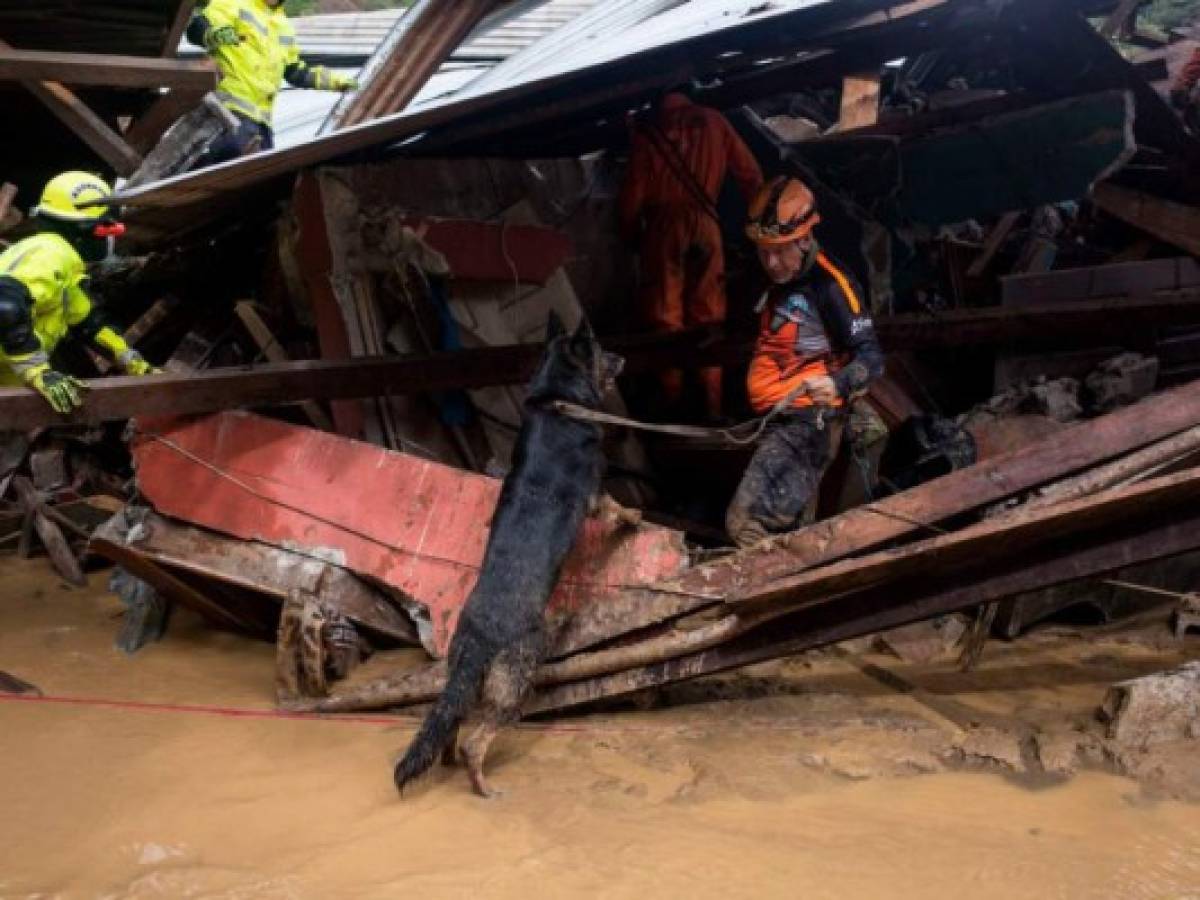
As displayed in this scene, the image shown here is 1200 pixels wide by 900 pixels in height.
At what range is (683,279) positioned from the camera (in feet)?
23.2

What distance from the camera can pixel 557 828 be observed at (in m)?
3.38

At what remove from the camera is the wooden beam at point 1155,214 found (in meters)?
7.25

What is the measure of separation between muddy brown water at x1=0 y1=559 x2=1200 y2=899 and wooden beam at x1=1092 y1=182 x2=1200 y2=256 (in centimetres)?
441

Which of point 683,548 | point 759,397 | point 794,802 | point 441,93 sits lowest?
point 794,802

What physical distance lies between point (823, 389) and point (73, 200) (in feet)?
12.8

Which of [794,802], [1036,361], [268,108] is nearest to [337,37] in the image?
[268,108]

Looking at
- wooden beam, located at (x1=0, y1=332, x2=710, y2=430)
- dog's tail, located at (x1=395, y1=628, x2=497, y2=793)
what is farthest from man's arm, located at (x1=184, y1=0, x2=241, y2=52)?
dog's tail, located at (x1=395, y1=628, x2=497, y2=793)

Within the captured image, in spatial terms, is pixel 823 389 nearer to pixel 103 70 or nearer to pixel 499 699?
pixel 499 699

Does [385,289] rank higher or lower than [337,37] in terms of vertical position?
lower

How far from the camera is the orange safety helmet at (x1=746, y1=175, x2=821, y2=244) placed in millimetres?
4281

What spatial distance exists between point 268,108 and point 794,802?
5975mm

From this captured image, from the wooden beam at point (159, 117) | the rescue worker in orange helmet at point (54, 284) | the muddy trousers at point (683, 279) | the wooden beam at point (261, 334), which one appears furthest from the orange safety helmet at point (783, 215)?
the wooden beam at point (159, 117)

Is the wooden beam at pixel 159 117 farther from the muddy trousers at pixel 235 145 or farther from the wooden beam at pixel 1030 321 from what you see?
the wooden beam at pixel 1030 321

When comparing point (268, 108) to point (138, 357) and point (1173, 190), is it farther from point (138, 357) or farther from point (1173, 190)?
point (1173, 190)
